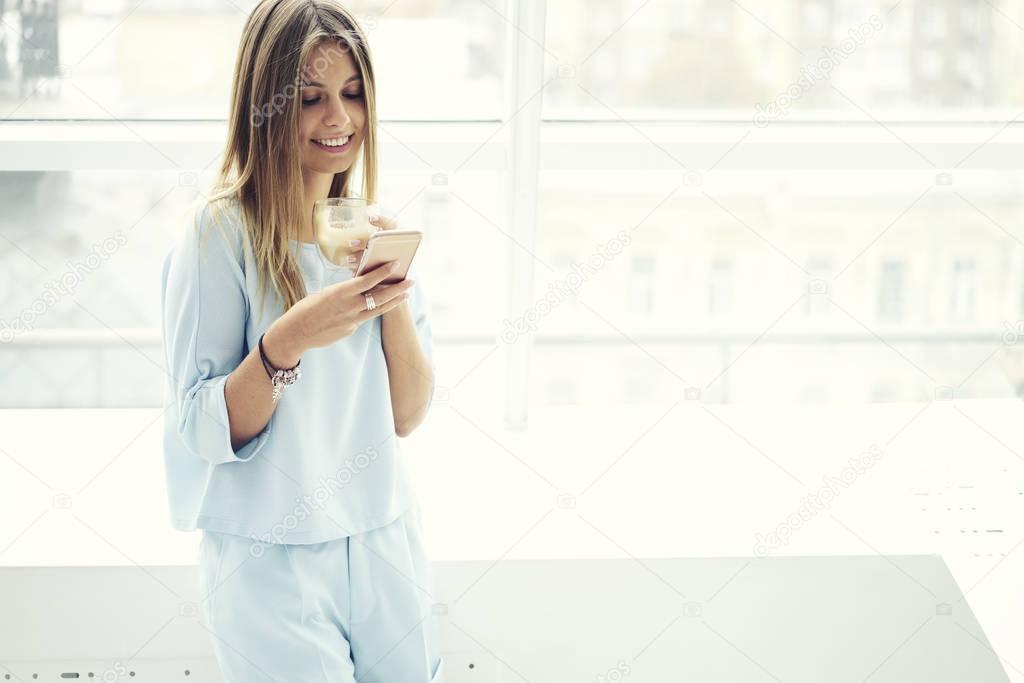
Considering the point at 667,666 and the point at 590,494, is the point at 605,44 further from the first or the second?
the point at 667,666

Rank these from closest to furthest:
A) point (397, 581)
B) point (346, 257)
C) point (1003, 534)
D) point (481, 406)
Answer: point (346, 257)
point (397, 581)
point (1003, 534)
point (481, 406)

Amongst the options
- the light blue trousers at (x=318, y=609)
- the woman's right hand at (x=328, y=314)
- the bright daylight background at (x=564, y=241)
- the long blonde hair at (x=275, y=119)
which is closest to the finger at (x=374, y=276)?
the woman's right hand at (x=328, y=314)

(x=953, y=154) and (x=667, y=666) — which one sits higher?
(x=953, y=154)

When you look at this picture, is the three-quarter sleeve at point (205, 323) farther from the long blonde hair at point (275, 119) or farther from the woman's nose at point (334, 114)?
the woman's nose at point (334, 114)

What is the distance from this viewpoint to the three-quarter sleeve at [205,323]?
1.34m

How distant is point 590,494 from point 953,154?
1.17 metres

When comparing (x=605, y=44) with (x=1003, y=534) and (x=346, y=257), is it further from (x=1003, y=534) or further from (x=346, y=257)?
(x=1003, y=534)

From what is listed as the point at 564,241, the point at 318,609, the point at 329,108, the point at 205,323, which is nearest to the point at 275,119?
the point at 329,108

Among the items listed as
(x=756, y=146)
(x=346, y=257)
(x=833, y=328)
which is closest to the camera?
(x=346, y=257)

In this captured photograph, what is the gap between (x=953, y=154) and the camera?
222 centimetres

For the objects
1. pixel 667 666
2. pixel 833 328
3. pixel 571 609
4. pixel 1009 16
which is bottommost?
pixel 667 666

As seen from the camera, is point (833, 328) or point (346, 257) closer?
point (346, 257)

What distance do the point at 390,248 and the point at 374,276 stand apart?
46 millimetres

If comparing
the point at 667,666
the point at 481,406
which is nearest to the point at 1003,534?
the point at 667,666
